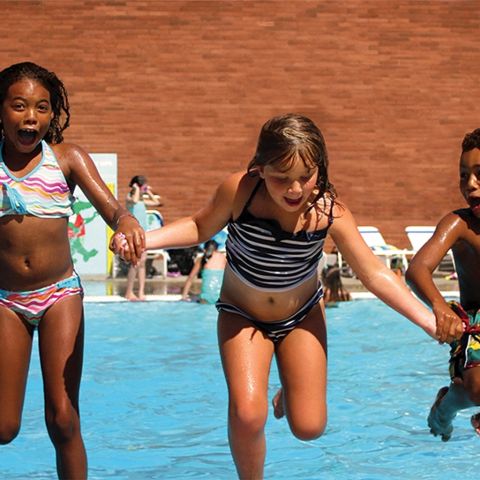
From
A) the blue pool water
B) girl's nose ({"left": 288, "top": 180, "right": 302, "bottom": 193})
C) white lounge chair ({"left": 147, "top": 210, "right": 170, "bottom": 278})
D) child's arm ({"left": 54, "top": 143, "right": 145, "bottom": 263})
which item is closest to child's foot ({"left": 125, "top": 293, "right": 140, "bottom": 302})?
the blue pool water

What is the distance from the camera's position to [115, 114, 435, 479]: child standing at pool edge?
16.0 ft

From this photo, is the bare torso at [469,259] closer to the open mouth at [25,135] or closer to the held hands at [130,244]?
the held hands at [130,244]

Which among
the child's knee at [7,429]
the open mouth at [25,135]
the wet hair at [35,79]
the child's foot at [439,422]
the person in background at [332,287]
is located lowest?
the person in background at [332,287]

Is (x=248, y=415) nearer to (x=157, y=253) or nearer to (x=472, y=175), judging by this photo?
(x=472, y=175)

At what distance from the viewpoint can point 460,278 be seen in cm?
566

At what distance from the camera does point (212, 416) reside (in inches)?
312

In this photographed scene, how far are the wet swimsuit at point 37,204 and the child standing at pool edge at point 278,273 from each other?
1.63ft

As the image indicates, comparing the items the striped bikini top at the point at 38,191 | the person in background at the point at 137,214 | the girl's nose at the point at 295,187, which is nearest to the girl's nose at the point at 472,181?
the girl's nose at the point at 295,187

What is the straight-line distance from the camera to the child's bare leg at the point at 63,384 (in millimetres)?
4910

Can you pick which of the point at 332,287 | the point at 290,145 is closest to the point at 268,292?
the point at 290,145

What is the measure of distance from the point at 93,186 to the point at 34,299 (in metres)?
0.59

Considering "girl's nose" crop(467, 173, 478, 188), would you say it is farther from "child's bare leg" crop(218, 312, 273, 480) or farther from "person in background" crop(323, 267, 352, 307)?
"person in background" crop(323, 267, 352, 307)

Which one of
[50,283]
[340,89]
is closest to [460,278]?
[50,283]

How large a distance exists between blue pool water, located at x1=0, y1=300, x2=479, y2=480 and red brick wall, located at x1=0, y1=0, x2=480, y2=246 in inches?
363
